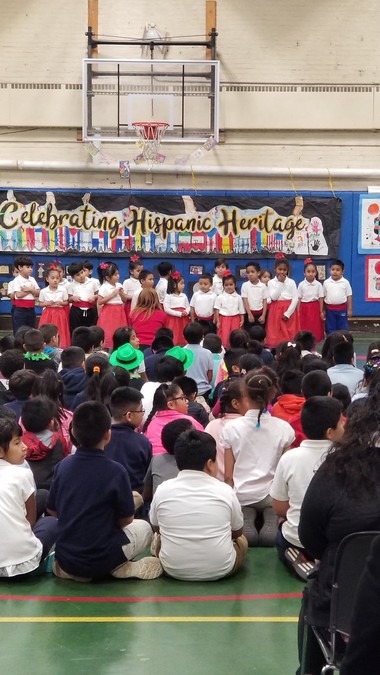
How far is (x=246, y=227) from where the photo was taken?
1512 cm

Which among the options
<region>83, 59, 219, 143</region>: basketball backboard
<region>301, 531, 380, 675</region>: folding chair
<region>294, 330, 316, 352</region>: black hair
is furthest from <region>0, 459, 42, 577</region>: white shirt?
<region>83, 59, 219, 143</region>: basketball backboard

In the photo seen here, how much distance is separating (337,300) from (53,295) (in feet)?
12.2

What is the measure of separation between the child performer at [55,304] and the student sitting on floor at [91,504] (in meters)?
7.25

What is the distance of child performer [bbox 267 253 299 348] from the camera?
40.7ft

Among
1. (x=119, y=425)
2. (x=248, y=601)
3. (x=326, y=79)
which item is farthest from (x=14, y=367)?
(x=326, y=79)

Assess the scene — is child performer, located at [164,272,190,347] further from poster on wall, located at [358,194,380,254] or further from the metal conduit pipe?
poster on wall, located at [358,194,380,254]

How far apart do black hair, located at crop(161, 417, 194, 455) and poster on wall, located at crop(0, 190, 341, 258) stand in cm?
987

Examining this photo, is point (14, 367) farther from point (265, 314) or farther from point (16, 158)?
point (16, 158)

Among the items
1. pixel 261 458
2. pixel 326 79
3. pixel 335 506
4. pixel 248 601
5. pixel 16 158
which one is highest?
pixel 326 79

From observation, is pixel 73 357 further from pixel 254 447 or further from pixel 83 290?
pixel 83 290

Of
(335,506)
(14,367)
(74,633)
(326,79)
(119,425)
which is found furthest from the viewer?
(326,79)

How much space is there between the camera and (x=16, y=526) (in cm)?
480

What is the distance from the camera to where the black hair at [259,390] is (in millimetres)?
5652

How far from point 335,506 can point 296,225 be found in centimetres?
1214
